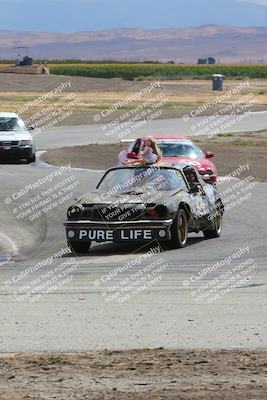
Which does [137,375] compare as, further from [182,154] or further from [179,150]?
[179,150]

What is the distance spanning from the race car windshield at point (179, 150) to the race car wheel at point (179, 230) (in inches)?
372

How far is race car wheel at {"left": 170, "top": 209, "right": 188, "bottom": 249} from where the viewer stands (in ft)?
56.9

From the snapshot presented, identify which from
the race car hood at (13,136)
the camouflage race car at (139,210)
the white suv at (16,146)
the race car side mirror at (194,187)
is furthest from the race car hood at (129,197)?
the race car hood at (13,136)

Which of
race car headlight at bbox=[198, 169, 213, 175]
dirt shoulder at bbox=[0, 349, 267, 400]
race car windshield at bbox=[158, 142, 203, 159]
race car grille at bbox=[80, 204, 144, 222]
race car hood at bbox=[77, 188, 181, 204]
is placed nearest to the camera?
dirt shoulder at bbox=[0, 349, 267, 400]

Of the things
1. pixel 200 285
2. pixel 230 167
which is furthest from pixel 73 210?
pixel 230 167

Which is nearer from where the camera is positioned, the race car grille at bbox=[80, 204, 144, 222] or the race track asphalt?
the race track asphalt

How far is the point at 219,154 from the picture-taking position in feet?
129

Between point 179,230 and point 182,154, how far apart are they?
10071mm

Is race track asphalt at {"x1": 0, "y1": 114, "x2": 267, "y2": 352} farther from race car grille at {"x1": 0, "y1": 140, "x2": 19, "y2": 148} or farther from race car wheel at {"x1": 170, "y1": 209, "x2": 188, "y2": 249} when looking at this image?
race car grille at {"x1": 0, "y1": 140, "x2": 19, "y2": 148}

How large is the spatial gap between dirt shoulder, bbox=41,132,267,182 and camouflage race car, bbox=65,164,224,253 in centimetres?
1250

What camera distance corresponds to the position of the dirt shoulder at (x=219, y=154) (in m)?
35.3

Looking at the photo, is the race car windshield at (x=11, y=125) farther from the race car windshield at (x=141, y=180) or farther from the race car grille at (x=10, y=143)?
the race car windshield at (x=141, y=180)

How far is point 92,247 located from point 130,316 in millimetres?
7551

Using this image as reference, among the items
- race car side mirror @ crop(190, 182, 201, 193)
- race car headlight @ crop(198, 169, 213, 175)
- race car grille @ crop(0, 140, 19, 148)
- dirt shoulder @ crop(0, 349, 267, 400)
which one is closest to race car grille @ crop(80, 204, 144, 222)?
race car side mirror @ crop(190, 182, 201, 193)
